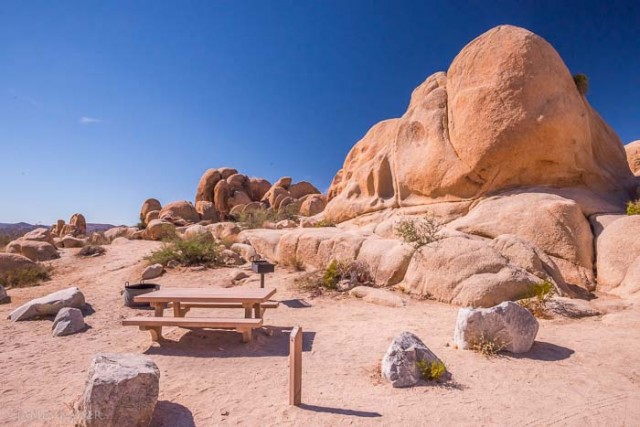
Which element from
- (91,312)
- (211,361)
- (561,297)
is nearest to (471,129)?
(561,297)

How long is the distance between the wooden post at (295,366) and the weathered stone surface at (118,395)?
1207 millimetres

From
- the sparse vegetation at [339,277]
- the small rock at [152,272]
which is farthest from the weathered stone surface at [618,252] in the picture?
the small rock at [152,272]

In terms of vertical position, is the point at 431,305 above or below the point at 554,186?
below

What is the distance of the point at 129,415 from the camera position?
9.94 ft

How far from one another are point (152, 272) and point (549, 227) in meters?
10.6

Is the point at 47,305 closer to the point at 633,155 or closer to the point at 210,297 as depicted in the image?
the point at 210,297

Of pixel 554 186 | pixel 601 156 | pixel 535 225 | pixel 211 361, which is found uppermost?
pixel 601 156

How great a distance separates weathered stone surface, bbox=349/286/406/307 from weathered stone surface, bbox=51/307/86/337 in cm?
517

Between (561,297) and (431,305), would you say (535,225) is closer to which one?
(561,297)

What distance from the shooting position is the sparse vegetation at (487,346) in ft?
15.0

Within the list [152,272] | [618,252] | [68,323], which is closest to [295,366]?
[68,323]

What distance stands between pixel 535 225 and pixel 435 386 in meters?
6.47

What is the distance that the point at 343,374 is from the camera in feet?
13.9

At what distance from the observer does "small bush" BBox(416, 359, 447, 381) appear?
3918 mm
